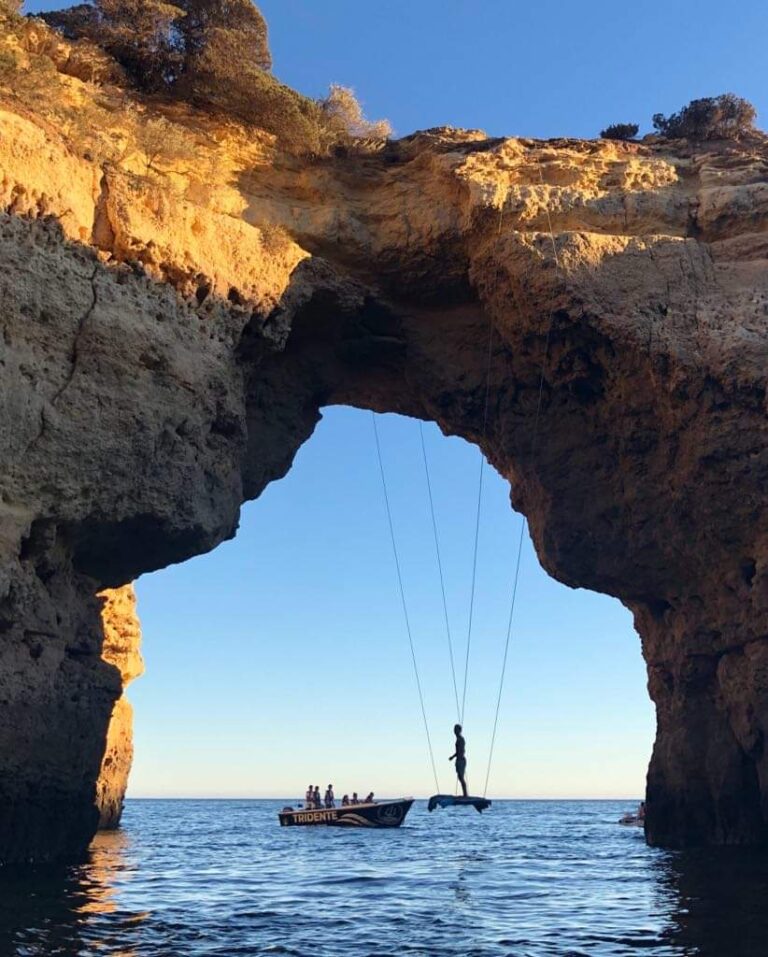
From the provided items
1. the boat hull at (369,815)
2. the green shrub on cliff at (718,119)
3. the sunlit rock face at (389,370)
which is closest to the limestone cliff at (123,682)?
the boat hull at (369,815)

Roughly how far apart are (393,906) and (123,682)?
15550 millimetres

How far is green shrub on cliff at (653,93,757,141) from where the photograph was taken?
80.1 feet

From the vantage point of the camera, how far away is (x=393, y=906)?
532 inches

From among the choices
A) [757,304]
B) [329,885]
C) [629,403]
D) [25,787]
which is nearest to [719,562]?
[629,403]

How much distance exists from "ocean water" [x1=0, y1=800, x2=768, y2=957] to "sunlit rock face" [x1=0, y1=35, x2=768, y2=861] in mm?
2574

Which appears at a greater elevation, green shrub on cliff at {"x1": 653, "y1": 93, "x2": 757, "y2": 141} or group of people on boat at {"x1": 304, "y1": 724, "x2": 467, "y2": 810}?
green shrub on cliff at {"x1": 653, "y1": 93, "x2": 757, "y2": 141}

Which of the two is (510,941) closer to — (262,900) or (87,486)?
(262,900)

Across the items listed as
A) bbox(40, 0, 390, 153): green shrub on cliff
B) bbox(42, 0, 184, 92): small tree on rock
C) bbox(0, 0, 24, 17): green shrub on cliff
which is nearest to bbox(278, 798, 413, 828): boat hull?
bbox(40, 0, 390, 153): green shrub on cliff

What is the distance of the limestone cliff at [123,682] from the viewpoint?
93.6ft

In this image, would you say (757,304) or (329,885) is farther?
(757,304)

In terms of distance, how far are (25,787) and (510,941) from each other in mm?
8085

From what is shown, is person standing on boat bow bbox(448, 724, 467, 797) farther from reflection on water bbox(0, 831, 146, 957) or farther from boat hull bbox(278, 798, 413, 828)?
boat hull bbox(278, 798, 413, 828)

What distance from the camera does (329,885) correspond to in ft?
52.8

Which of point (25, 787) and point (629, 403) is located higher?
point (629, 403)
